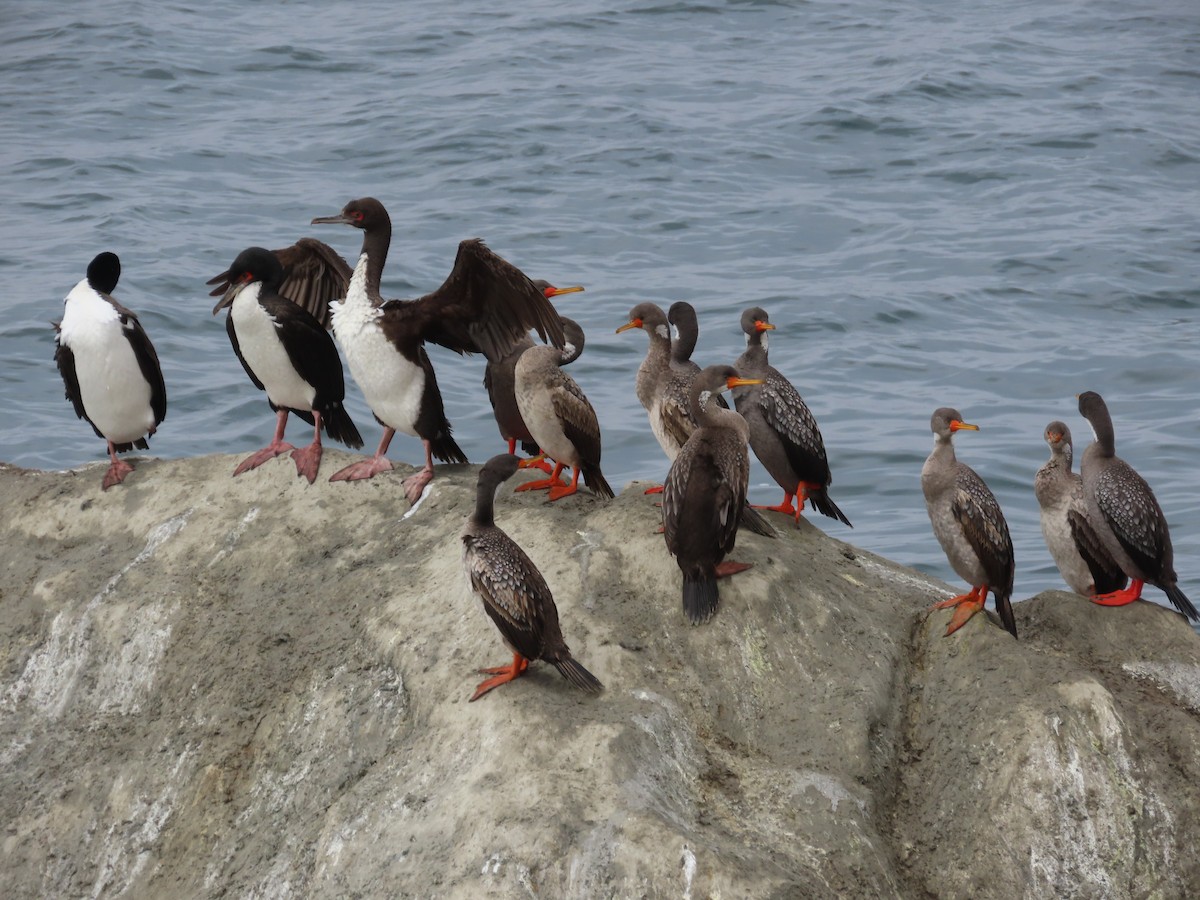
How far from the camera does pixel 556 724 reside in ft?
18.6

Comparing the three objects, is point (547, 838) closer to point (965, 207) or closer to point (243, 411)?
point (243, 411)

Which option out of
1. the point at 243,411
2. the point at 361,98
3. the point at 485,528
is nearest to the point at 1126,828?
the point at 485,528

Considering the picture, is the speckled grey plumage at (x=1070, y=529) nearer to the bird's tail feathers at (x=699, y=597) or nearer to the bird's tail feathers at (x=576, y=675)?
the bird's tail feathers at (x=699, y=597)

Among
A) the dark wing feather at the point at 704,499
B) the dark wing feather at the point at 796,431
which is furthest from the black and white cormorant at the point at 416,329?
the dark wing feather at the point at 704,499

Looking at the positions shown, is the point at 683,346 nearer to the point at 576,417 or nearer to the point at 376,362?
the point at 576,417

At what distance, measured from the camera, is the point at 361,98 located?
2367 centimetres

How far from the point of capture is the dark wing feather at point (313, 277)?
343 inches

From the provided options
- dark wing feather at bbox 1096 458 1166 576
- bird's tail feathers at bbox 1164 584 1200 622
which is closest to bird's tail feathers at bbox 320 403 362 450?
dark wing feather at bbox 1096 458 1166 576

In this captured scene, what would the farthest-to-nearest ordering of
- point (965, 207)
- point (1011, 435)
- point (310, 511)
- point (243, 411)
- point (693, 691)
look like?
point (965, 207) → point (243, 411) → point (1011, 435) → point (310, 511) → point (693, 691)

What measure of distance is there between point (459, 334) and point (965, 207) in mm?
13586

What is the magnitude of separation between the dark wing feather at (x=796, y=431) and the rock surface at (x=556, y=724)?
469mm

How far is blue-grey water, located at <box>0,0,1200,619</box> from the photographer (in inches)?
593

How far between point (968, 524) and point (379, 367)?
282 cm

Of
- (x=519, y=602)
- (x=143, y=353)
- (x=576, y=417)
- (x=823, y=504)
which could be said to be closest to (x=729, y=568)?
(x=519, y=602)
